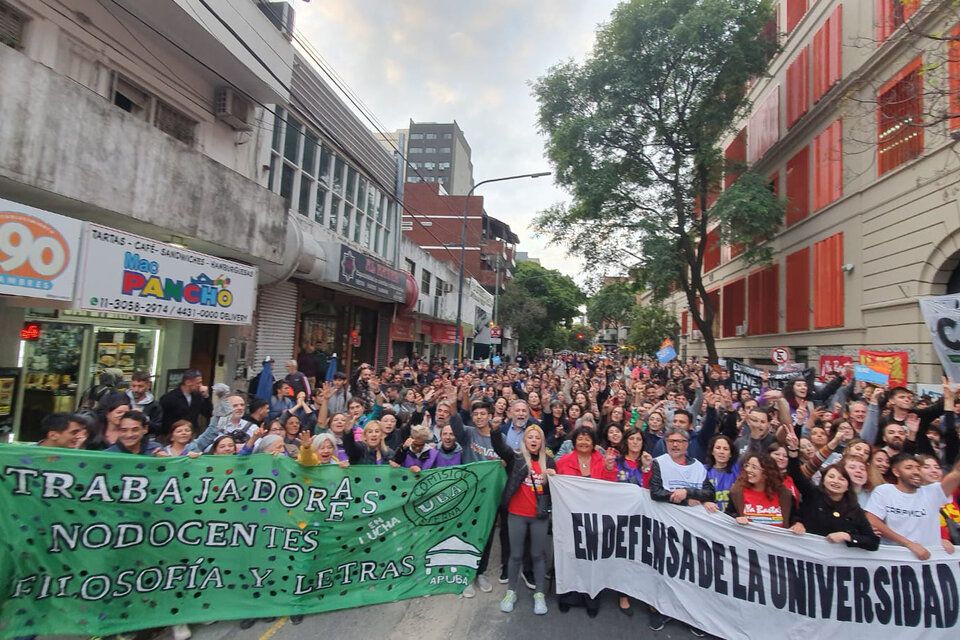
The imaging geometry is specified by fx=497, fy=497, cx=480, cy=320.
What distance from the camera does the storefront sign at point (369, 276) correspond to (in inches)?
510

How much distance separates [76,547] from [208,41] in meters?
8.40

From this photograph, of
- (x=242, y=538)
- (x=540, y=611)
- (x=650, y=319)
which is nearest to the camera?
(x=242, y=538)

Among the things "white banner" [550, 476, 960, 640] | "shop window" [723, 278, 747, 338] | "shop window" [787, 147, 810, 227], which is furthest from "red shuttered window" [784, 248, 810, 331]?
"white banner" [550, 476, 960, 640]

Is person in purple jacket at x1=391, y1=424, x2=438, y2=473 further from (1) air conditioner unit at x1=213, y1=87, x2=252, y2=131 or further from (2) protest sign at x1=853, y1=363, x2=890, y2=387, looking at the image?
(1) air conditioner unit at x1=213, y1=87, x2=252, y2=131

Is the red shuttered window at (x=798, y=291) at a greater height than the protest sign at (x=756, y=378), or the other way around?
A: the red shuttered window at (x=798, y=291)

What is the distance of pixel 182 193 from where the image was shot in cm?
771

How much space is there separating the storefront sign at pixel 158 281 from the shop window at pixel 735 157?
64.3 feet

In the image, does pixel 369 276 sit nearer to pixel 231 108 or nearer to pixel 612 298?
pixel 231 108

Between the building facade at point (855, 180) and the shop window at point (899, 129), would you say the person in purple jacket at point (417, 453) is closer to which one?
the building facade at point (855, 180)

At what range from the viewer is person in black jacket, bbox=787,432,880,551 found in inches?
150

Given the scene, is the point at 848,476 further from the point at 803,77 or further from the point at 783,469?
the point at 803,77

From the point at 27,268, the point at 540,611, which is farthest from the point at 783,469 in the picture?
the point at 27,268

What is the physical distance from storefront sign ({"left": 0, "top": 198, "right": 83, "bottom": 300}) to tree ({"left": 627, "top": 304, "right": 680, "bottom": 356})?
131 ft

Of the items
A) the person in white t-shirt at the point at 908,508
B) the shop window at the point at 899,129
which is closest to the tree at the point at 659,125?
the shop window at the point at 899,129
